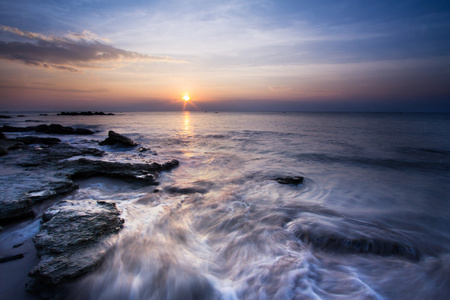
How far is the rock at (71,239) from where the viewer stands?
2.22 metres

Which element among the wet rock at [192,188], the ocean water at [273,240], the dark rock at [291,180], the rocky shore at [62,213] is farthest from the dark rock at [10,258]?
the dark rock at [291,180]

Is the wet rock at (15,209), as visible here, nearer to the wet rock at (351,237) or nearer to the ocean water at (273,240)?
the ocean water at (273,240)

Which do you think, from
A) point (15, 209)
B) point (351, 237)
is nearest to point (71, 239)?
point (15, 209)

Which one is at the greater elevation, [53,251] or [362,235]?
[53,251]

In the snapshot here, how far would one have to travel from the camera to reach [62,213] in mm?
3107

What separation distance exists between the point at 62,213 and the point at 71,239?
767 mm

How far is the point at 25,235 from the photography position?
3006 mm

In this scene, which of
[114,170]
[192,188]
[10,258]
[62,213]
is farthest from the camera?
[114,170]

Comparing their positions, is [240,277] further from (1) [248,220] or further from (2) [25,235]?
(2) [25,235]

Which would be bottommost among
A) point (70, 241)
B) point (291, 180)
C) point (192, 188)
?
point (192, 188)

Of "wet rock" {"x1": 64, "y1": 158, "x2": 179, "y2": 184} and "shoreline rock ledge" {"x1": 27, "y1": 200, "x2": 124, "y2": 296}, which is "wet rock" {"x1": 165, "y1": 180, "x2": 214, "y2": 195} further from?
"shoreline rock ledge" {"x1": 27, "y1": 200, "x2": 124, "y2": 296}

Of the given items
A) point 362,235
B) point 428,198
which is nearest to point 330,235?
point 362,235

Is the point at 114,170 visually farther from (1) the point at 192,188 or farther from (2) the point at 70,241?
(2) the point at 70,241

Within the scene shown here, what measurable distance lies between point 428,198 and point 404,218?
6.84 feet
